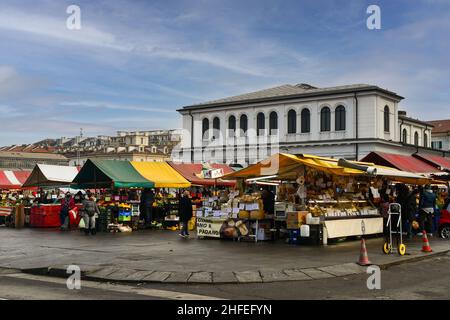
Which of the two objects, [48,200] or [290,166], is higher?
[290,166]

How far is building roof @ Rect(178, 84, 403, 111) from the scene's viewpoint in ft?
221

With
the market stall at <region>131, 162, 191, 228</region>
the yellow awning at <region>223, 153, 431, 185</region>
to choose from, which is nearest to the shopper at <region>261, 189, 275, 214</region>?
the yellow awning at <region>223, 153, 431, 185</region>

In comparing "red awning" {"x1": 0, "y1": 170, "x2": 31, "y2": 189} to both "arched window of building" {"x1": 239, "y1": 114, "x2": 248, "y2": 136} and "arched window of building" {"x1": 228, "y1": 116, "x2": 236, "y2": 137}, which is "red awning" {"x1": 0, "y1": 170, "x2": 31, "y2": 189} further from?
"arched window of building" {"x1": 228, "y1": 116, "x2": 236, "y2": 137}

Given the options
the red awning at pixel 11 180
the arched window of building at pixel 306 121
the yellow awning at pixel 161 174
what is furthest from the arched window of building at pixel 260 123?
the yellow awning at pixel 161 174

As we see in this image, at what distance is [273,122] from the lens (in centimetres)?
7350

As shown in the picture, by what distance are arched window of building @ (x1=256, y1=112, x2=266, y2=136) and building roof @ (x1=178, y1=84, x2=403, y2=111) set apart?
2.12 metres

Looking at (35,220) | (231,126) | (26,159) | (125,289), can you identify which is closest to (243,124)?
(231,126)

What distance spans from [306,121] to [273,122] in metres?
4.56

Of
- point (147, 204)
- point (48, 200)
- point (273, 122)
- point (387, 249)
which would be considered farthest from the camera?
point (273, 122)

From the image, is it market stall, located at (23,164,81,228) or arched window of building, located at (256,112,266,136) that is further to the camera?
arched window of building, located at (256,112,266,136)

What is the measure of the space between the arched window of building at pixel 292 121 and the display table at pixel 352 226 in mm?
50488

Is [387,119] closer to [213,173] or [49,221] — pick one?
[213,173]
